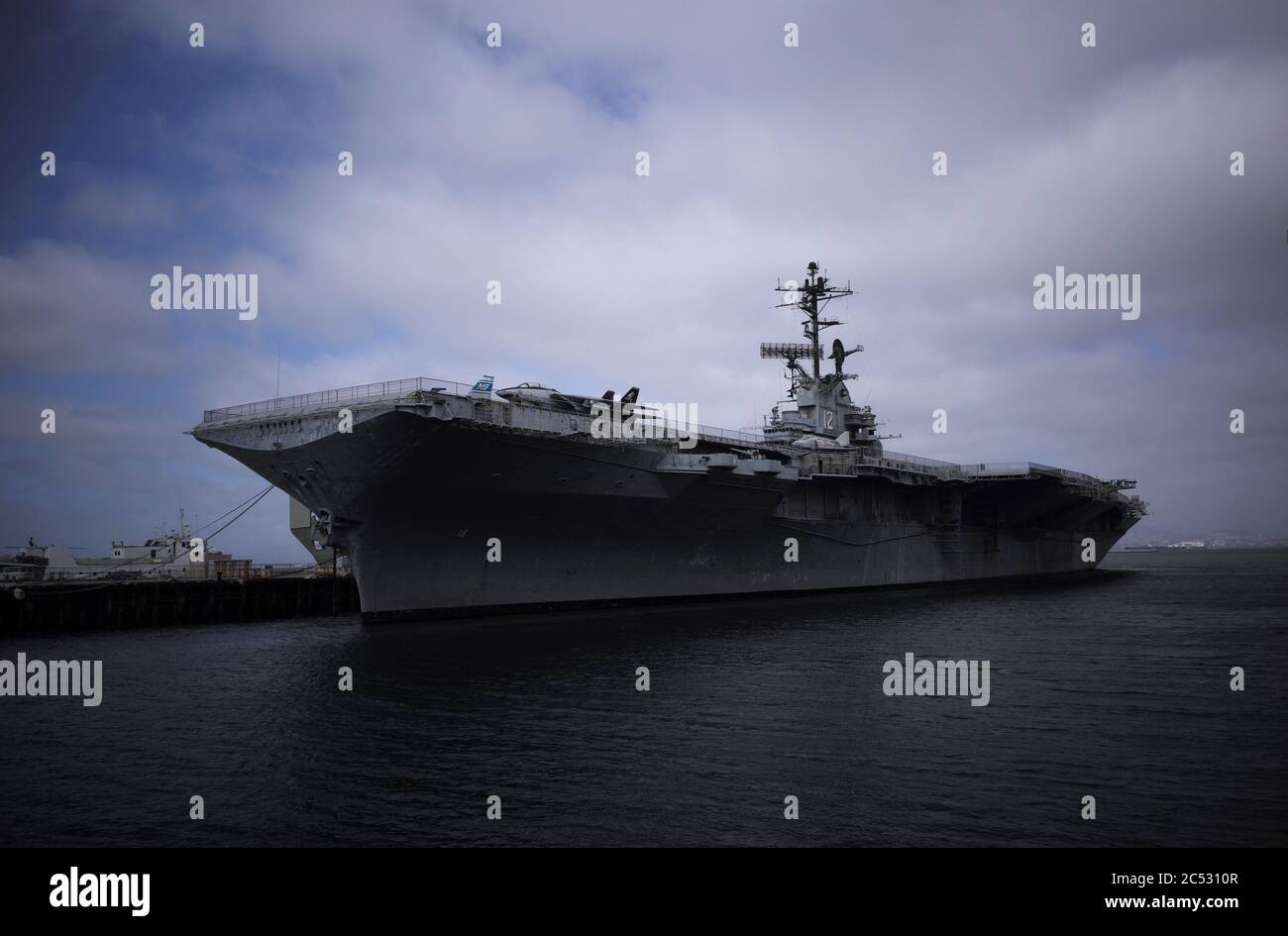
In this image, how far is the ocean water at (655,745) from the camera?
23.9ft

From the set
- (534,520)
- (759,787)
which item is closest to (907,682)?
(759,787)

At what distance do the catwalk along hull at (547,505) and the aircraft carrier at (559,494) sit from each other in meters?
0.05

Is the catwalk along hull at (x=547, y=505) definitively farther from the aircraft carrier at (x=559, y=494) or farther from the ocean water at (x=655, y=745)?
the ocean water at (x=655, y=745)

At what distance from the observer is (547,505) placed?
20422mm

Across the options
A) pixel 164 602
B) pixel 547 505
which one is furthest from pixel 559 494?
pixel 164 602

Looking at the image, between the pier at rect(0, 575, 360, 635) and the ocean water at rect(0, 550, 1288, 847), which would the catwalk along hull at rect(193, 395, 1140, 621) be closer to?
the ocean water at rect(0, 550, 1288, 847)

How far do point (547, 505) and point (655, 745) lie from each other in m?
11.2

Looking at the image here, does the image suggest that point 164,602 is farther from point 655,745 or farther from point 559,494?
point 655,745

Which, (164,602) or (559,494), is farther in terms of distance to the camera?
(164,602)

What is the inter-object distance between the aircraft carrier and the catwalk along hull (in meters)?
0.05
